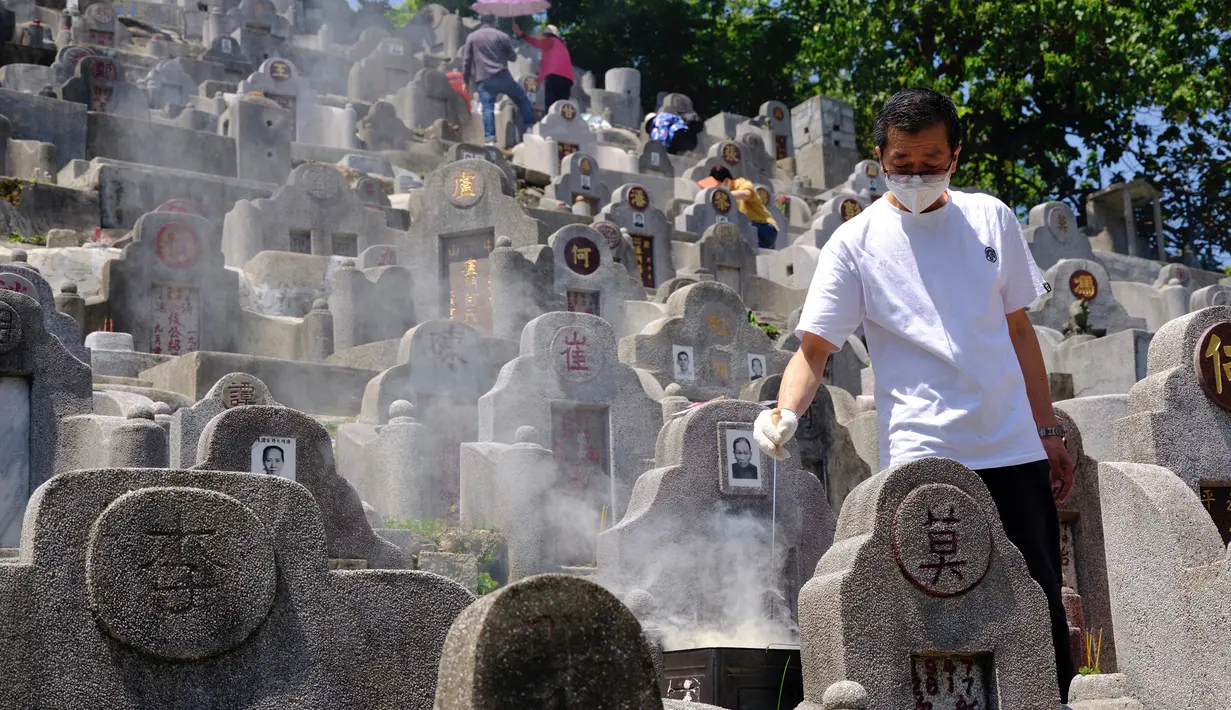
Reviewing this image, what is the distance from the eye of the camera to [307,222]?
23.6 meters

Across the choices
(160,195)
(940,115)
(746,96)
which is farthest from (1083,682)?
(746,96)

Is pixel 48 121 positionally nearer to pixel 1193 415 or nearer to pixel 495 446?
pixel 495 446

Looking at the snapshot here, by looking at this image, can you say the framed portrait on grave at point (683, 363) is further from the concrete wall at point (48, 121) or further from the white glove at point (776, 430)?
the concrete wall at point (48, 121)

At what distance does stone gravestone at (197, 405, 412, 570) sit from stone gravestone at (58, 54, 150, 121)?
2398 centimetres

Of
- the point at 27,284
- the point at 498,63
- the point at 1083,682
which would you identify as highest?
the point at 498,63

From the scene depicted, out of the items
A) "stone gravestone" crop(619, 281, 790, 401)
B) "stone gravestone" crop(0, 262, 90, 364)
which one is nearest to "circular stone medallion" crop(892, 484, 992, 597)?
"stone gravestone" crop(0, 262, 90, 364)

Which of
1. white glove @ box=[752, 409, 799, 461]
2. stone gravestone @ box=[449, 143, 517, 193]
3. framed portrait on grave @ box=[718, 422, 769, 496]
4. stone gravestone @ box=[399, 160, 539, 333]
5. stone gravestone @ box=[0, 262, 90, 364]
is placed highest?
stone gravestone @ box=[449, 143, 517, 193]

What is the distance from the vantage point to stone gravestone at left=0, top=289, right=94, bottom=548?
33.5 ft

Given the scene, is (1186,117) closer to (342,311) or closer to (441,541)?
(342,311)

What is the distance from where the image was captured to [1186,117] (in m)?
30.4

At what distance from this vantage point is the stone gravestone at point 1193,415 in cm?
791

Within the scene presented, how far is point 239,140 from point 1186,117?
59.7 feet

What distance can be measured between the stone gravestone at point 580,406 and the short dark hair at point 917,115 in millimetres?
9068

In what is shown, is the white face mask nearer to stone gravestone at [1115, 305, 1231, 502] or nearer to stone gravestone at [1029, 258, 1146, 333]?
stone gravestone at [1115, 305, 1231, 502]
